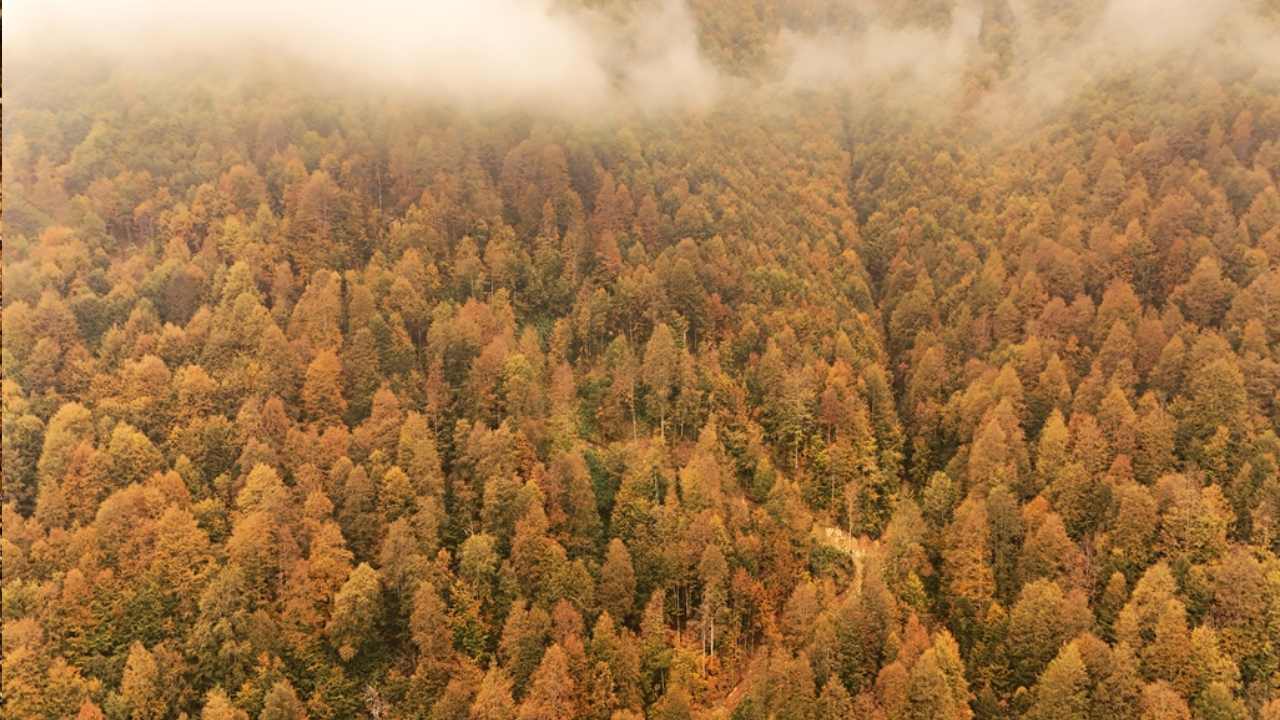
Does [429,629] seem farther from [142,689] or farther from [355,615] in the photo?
[142,689]

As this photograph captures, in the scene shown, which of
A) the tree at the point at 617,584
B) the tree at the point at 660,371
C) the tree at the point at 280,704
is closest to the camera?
the tree at the point at 280,704

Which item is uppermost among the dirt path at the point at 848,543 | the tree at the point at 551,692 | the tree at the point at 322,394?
the tree at the point at 322,394

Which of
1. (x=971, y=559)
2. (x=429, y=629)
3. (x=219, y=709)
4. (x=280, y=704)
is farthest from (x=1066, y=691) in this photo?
(x=219, y=709)

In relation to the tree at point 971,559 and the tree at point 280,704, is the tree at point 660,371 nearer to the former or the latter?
the tree at point 971,559

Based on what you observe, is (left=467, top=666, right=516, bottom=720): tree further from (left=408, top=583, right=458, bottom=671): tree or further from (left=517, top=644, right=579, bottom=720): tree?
(left=408, top=583, right=458, bottom=671): tree

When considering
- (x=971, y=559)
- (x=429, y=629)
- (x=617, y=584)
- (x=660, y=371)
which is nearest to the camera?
(x=429, y=629)

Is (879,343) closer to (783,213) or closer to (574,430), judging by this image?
(783,213)

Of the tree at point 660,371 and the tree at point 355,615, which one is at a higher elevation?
the tree at point 660,371

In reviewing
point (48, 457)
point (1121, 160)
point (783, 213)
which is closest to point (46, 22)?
point (48, 457)

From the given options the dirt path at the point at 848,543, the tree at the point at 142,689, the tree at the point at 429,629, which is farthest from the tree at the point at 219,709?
the dirt path at the point at 848,543
